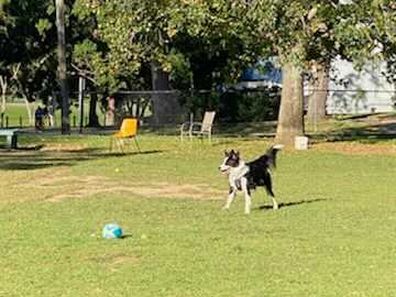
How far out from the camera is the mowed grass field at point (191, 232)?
9875 mm

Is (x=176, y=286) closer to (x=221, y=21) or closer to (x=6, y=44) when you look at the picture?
(x=221, y=21)

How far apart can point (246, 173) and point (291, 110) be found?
16.2 meters

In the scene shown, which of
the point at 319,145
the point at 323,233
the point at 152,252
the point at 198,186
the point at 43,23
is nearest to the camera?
the point at 152,252

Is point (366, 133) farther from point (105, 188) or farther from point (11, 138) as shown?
point (105, 188)

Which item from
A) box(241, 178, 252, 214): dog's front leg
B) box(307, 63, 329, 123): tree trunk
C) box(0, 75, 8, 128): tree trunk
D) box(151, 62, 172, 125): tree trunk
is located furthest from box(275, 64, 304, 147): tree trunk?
box(0, 75, 8, 128): tree trunk

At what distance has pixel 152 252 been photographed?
1165 centimetres

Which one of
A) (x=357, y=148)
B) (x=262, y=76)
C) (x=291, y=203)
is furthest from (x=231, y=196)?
(x=262, y=76)

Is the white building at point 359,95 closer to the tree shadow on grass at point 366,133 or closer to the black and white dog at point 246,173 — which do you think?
the tree shadow on grass at point 366,133

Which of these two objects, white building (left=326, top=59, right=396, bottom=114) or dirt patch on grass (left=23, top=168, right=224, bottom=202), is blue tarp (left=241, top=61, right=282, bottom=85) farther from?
dirt patch on grass (left=23, top=168, right=224, bottom=202)

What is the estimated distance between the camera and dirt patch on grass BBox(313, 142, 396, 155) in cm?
2912

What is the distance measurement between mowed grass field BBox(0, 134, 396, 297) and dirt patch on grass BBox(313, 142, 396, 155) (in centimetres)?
402

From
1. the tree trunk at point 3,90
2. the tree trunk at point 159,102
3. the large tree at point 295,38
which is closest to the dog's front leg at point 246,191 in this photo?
the large tree at point 295,38

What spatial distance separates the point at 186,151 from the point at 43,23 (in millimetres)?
17411

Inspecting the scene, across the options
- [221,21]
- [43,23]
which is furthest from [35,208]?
[43,23]
